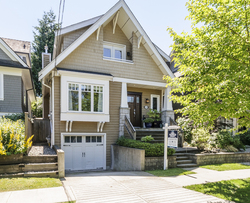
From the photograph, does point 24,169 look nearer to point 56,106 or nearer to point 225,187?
point 56,106

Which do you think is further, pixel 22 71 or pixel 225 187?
pixel 22 71

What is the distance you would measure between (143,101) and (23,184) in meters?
9.60

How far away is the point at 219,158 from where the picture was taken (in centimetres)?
1020

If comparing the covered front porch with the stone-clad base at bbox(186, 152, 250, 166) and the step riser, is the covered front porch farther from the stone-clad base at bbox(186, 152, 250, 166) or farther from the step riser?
the step riser

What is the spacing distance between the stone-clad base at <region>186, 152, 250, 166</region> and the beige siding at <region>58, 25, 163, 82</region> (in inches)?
225

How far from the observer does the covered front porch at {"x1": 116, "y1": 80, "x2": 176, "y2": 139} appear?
1247 cm

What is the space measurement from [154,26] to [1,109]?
34.3 feet

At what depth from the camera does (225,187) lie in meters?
6.21

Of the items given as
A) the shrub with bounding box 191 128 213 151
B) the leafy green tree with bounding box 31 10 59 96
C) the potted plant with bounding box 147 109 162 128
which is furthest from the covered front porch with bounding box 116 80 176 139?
the leafy green tree with bounding box 31 10 59 96

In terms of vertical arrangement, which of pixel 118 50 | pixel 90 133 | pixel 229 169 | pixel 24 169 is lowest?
pixel 229 169

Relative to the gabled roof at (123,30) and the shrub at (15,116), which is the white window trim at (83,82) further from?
the shrub at (15,116)

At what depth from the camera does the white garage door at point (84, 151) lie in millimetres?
10797

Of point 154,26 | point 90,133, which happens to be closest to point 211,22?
point 154,26

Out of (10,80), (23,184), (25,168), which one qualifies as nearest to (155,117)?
(25,168)
